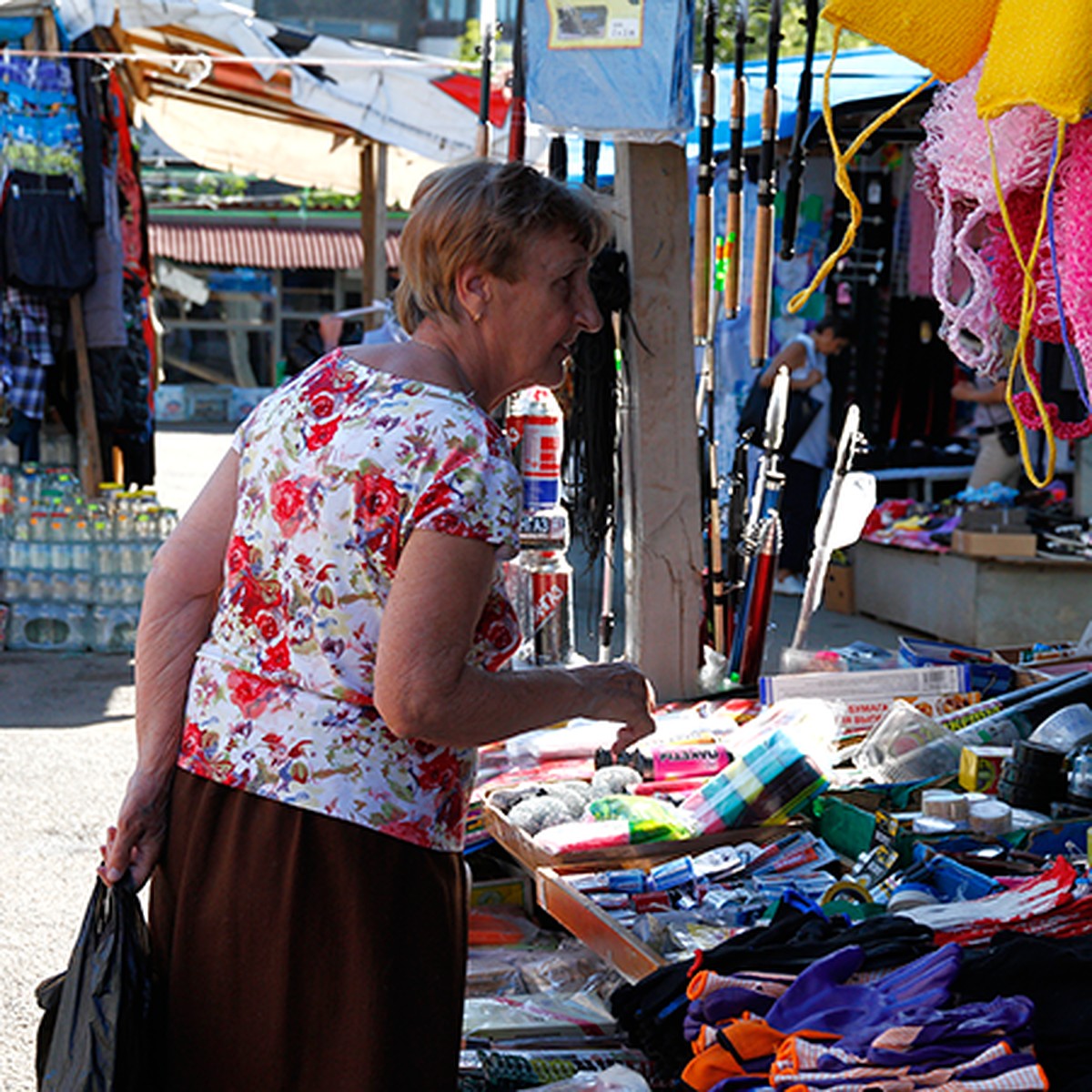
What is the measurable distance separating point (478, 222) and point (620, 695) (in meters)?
0.65

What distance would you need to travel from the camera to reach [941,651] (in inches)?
163

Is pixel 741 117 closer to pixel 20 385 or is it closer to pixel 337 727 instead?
pixel 337 727

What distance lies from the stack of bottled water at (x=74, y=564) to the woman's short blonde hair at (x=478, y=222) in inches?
240

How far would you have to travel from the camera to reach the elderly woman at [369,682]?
1672mm

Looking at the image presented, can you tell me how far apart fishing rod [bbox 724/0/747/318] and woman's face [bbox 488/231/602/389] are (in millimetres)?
2243

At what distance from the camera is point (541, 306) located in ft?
6.00

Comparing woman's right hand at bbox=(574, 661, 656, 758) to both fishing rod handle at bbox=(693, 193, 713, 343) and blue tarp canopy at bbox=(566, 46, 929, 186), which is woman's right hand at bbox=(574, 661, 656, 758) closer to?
fishing rod handle at bbox=(693, 193, 713, 343)

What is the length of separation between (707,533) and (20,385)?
178 inches

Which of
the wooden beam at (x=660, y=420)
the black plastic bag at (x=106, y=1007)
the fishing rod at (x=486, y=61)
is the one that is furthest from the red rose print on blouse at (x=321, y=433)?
the fishing rod at (x=486, y=61)

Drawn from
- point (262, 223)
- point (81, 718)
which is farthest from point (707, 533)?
point (262, 223)

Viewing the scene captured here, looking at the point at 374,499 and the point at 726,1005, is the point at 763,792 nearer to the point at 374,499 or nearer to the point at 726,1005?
A: the point at 726,1005

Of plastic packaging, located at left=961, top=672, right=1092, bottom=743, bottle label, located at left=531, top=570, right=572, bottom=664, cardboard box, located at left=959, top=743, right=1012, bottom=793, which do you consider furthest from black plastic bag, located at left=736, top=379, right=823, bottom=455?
cardboard box, located at left=959, top=743, right=1012, bottom=793

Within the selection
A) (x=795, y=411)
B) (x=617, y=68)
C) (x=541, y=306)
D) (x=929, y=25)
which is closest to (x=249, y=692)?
(x=541, y=306)

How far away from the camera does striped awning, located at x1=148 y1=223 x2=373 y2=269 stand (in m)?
22.9
